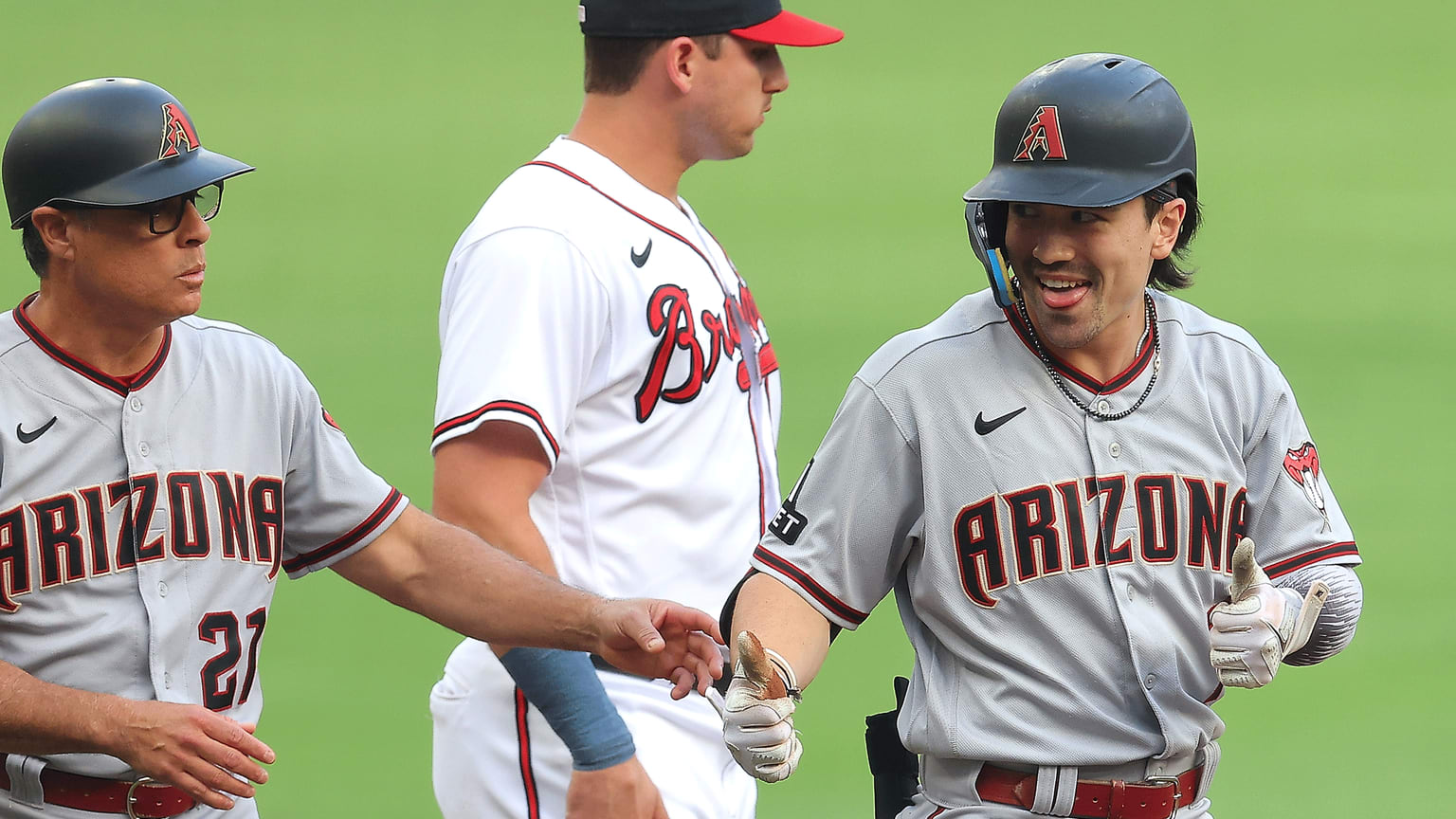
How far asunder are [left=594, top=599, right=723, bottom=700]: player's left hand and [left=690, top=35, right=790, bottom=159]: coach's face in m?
0.96

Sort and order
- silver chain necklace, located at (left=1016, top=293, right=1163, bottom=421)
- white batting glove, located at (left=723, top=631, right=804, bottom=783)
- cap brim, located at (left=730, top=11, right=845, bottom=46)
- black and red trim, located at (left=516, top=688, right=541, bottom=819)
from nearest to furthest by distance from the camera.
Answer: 1. white batting glove, located at (left=723, top=631, right=804, bottom=783)
2. silver chain necklace, located at (left=1016, top=293, right=1163, bottom=421)
3. black and red trim, located at (left=516, top=688, right=541, bottom=819)
4. cap brim, located at (left=730, top=11, right=845, bottom=46)

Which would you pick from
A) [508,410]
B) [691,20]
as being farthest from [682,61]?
[508,410]

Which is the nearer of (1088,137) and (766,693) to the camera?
(766,693)

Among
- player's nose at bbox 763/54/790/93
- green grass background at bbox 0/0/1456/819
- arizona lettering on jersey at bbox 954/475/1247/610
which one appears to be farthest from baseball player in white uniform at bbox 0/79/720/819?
green grass background at bbox 0/0/1456/819

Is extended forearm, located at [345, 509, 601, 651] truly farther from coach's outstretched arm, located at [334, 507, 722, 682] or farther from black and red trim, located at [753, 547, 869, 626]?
black and red trim, located at [753, 547, 869, 626]

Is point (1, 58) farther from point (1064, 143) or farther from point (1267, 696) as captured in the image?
point (1064, 143)

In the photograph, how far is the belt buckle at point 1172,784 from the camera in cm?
276

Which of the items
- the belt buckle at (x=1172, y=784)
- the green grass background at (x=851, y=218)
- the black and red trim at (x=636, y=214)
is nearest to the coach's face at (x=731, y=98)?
the black and red trim at (x=636, y=214)

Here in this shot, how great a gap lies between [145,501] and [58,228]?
0.45m

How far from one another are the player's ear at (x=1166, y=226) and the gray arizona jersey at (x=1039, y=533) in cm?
18

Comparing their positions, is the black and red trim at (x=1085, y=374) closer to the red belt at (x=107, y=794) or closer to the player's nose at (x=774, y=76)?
the player's nose at (x=774, y=76)

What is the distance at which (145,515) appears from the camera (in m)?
2.79

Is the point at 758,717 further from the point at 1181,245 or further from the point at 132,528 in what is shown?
the point at 1181,245

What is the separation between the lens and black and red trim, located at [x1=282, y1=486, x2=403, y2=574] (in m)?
3.06
